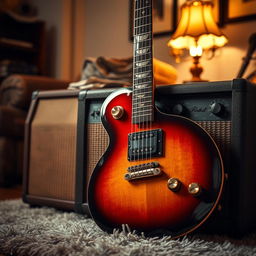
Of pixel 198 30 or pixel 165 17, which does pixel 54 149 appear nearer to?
pixel 198 30

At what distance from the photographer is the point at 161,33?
221cm

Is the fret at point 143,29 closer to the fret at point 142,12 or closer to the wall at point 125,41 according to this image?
the fret at point 142,12

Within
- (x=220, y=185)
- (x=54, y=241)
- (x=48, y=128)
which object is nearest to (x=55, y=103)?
(x=48, y=128)

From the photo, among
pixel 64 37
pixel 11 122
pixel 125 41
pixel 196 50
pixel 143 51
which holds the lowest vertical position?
pixel 11 122

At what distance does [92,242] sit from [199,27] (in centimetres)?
108

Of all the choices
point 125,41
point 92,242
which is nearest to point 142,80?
point 92,242

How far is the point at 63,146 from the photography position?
1374mm

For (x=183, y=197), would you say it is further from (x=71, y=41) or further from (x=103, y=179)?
(x=71, y=41)

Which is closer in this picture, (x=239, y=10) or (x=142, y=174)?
(x=142, y=174)

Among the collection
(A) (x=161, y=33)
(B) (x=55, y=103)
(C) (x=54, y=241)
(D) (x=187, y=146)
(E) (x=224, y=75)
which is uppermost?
(A) (x=161, y=33)

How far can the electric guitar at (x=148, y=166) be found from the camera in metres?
0.92

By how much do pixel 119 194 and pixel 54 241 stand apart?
0.68 ft

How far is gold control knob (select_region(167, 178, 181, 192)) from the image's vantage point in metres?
0.93

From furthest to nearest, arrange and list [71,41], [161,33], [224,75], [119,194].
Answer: [71,41], [161,33], [224,75], [119,194]
